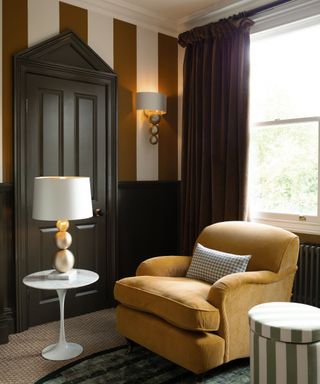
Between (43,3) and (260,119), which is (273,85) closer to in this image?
(260,119)

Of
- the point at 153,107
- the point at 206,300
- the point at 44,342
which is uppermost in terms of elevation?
the point at 153,107

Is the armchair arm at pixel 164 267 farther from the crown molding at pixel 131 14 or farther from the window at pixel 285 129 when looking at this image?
the crown molding at pixel 131 14

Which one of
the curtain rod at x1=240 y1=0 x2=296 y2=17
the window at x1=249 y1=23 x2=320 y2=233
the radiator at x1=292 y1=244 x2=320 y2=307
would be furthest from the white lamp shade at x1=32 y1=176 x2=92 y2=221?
the curtain rod at x1=240 y1=0 x2=296 y2=17

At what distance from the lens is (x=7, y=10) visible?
321 cm

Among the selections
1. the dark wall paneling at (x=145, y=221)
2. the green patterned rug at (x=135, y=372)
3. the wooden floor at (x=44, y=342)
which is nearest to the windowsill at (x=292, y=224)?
the dark wall paneling at (x=145, y=221)

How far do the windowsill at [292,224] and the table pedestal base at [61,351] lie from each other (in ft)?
5.94

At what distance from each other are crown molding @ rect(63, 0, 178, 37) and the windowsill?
6.89 ft

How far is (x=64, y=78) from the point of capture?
3512 mm

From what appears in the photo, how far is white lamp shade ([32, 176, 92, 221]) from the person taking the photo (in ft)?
9.08

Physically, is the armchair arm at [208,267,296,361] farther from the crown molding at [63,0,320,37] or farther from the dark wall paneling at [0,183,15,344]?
the crown molding at [63,0,320,37]

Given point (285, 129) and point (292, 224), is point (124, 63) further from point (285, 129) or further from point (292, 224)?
point (292, 224)

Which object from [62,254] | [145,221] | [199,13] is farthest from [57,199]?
[199,13]

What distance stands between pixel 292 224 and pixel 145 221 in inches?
56.1

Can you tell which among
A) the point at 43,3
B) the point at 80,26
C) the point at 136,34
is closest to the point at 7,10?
the point at 43,3
